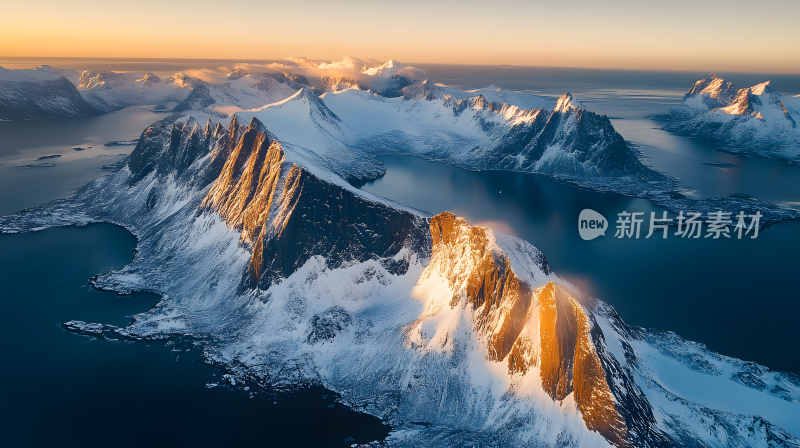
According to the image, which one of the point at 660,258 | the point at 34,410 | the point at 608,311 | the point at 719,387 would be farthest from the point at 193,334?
the point at 660,258

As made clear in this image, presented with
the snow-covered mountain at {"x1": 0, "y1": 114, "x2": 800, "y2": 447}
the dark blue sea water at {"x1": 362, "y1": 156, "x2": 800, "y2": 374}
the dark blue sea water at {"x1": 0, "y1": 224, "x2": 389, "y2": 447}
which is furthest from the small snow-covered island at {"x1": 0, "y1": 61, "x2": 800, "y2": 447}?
the dark blue sea water at {"x1": 362, "y1": 156, "x2": 800, "y2": 374}

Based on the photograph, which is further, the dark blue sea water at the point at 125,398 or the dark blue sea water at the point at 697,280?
the dark blue sea water at the point at 697,280

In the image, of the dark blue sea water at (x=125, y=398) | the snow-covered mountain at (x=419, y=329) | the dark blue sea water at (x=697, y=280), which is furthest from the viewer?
the dark blue sea water at (x=697, y=280)

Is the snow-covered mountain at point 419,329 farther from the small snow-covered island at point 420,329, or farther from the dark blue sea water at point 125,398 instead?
the dark blue sea water at point 125,398

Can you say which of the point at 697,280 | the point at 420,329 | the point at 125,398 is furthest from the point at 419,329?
the point at 697,280

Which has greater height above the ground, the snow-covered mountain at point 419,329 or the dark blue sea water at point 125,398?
the snow-covered mountain at point 419,329

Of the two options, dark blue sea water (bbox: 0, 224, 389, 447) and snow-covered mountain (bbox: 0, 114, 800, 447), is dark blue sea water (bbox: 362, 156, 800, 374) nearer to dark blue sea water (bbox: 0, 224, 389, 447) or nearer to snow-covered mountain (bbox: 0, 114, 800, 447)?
snow-covered mountain (bbox: 0, 114, 800, 447)

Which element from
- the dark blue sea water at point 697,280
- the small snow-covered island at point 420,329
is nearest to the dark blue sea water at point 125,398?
the small snow-covered island at point 420,329

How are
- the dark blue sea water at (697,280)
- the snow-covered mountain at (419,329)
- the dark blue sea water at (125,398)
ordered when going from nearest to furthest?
the snow-covered mountain at (419,329)
the dark blue sea water at (125,398)
the dark blue sea water at (697,280)

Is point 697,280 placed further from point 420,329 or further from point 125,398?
point 125,398
